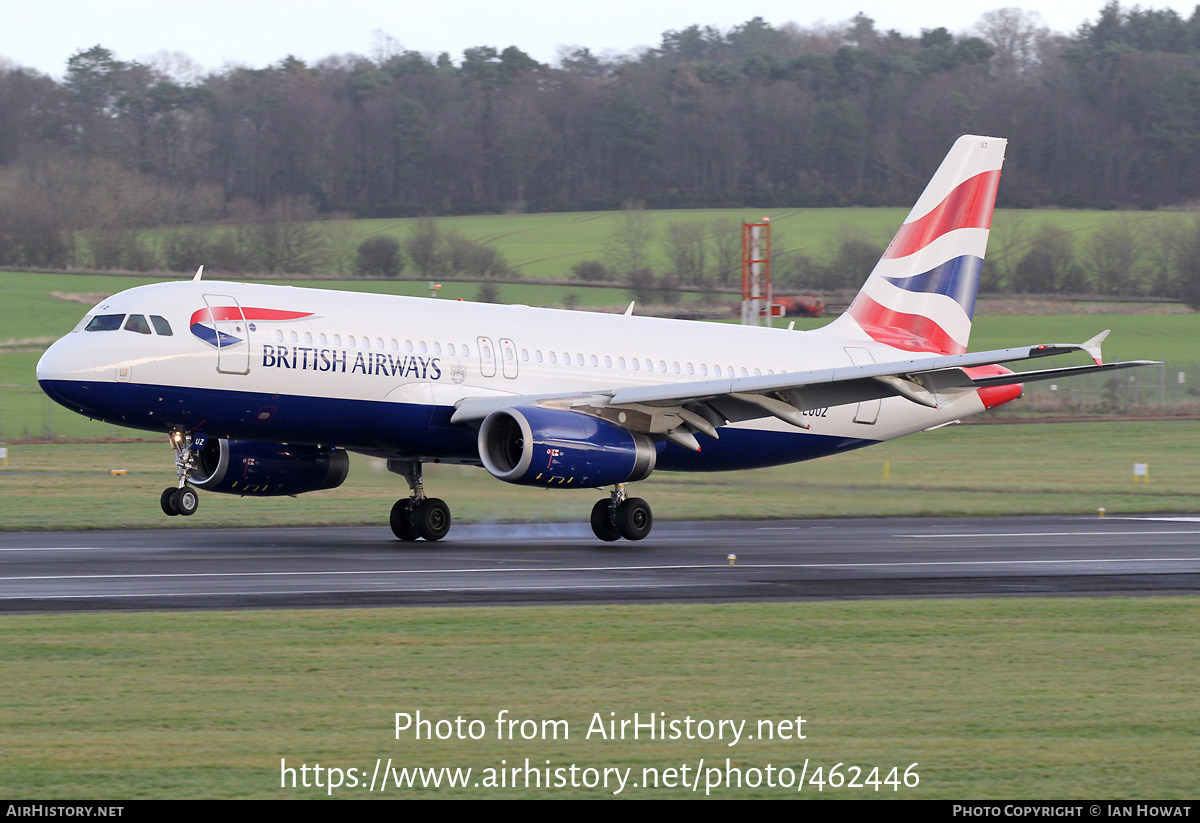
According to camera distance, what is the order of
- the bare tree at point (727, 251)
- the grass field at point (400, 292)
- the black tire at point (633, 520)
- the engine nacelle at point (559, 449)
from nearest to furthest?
the engine nacelle at point (559, 449), the black tire at point (633, 520), the grass field at point (400, 292), the bare tree at point (727, 251)

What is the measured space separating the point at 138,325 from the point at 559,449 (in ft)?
23.0

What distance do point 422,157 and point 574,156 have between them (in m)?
14.5

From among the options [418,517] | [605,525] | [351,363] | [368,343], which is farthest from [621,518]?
[351,363]

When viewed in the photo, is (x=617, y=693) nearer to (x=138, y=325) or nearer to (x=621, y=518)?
(x=138, y=325)

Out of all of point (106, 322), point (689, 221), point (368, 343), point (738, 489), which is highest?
point (689, 221)

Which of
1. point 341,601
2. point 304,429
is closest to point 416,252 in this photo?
point 304,429

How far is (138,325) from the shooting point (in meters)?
24.2

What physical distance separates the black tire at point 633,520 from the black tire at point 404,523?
3802 mm

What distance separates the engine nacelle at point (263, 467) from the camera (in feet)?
87.4

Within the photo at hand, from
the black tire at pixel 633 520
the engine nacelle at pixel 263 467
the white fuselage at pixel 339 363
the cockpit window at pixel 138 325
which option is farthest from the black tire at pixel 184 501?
the black tire at pixel 633 520

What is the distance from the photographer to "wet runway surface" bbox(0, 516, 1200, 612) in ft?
60.8

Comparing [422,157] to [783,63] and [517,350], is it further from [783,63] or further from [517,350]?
[517,350]

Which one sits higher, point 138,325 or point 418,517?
point 138,325

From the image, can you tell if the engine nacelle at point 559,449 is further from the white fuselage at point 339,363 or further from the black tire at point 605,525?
the black tire at point 605,525
